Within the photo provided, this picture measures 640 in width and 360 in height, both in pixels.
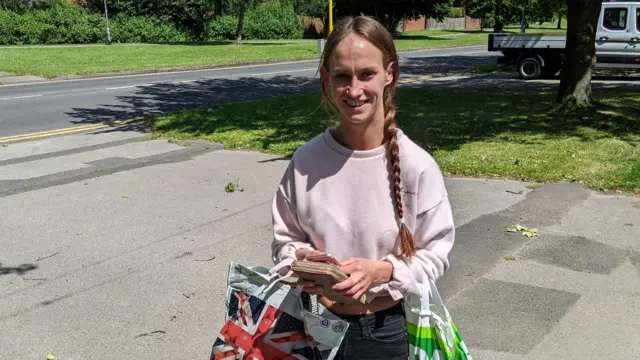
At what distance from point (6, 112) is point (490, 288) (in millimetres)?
12200

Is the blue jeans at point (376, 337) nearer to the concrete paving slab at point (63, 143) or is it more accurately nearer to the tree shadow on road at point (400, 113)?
the tree shadow on road at point (400, 113)

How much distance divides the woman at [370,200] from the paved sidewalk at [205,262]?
197 cm

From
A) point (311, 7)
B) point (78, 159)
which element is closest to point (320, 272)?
point (78, 159)

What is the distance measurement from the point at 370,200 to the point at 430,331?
1.44 feet

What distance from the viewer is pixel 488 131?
10352 millimetres

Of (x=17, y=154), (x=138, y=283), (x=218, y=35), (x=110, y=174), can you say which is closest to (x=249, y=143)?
(x=110, y=174)

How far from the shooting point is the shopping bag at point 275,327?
6.36 feet

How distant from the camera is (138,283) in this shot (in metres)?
4.88

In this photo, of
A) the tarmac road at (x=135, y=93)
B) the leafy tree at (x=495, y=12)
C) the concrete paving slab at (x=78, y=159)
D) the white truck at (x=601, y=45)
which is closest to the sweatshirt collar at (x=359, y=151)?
the concrete paving slab at (x=78, y=159)

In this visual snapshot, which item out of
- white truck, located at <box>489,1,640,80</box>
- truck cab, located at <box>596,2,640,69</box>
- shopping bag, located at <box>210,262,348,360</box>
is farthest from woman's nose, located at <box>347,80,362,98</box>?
truck cab, located at <box>596,2,640,69</box>

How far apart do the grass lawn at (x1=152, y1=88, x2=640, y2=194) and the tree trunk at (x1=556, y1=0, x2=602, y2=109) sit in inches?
16.6

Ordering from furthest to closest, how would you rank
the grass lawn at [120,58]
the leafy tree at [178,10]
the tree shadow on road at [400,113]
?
the leafy tree at [178,10] < the grass lawn at [120,58] < the tree shadow on road at [400,113]

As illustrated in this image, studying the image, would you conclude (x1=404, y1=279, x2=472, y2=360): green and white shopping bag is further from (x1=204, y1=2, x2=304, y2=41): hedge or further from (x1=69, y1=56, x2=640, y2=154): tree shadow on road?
(x1=204, y1=2, x2=304, y2=41): hedge

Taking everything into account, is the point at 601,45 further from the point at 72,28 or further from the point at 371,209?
the point at 72,28
